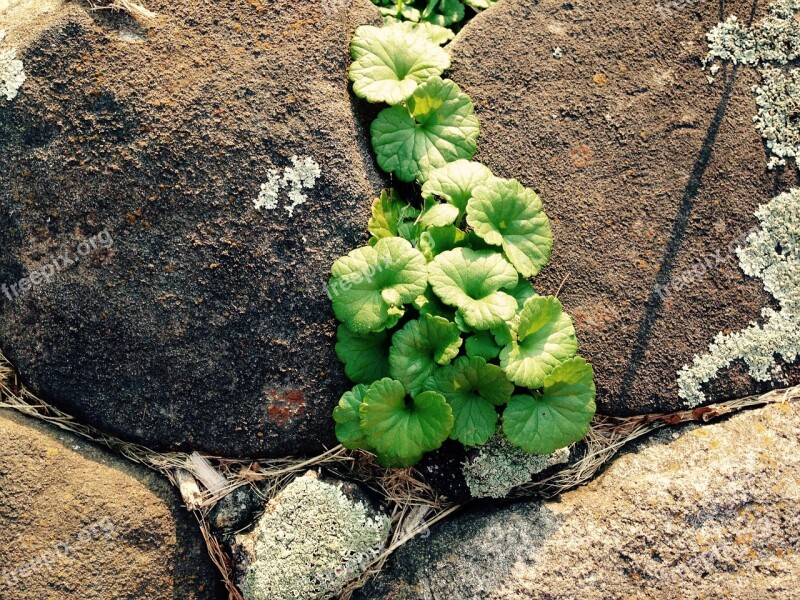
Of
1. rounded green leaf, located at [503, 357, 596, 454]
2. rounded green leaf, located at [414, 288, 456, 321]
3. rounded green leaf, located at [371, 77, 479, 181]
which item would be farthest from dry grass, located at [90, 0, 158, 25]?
rounded green leaf, located at [503, 357, 596, 454]

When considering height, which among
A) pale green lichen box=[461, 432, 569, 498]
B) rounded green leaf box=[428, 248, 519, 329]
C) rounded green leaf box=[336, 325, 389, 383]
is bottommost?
pale green lichen box=[461, 432, 569, 498]

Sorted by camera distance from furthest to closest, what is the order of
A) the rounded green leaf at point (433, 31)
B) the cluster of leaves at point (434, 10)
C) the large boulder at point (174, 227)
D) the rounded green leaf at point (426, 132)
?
the cluster of leaves at point (434, 10), the rounded green leaf at point (433, 31), the rounded green leaf at point (426, 132), the large boulder at point (174, 227)

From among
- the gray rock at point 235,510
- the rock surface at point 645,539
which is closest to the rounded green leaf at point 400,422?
the rock surface at point 645,539

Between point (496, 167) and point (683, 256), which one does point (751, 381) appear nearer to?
point (683, 256)

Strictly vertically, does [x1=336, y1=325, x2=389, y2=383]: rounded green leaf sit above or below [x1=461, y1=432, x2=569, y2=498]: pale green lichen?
above

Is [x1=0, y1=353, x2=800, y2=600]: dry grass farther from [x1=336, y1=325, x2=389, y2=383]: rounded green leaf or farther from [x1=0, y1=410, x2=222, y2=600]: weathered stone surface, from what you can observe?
[x1=336, y1=325, x2=389, y2=383]: rounded green leaf

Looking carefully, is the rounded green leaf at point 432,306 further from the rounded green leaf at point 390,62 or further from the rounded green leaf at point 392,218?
the rounded green leaf at point 390,62

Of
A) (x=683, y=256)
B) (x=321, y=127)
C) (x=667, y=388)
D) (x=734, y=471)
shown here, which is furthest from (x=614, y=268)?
(x=321, y=127)
